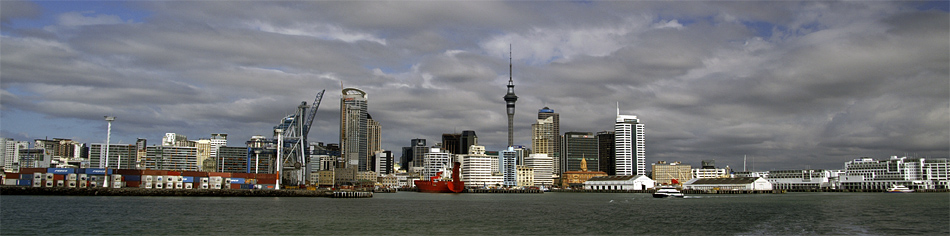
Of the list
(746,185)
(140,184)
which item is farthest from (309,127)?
(746,185)

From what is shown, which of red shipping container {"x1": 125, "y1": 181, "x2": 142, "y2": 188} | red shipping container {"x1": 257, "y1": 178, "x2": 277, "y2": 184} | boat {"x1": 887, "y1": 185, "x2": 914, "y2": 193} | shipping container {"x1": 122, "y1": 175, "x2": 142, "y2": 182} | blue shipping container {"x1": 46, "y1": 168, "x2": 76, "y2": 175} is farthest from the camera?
boat {"x1": 887, "y1": 185, "x2": 914, "y2": 193}

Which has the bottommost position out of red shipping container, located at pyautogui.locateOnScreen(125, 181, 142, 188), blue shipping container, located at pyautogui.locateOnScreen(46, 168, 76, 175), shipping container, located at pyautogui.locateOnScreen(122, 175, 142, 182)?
red shipping container, located at pyautogui.locateOnScreen(125, 181, 142, 188)

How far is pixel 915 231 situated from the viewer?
155ft

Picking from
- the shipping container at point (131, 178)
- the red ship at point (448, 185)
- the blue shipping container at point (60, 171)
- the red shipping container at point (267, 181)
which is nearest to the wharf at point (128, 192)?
the blue shipping container at point (60, 171)

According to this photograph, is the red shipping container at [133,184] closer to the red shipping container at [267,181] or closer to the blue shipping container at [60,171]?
the blue shipping container at [60,171]

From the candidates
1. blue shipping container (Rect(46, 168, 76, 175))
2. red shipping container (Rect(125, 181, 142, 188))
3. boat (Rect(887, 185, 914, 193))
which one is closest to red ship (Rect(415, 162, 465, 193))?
red shipping container (Rect(125, 181, 142, 188))

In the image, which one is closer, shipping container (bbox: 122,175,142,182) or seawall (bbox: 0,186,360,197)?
seawall (bbox: 0,186,360,197)

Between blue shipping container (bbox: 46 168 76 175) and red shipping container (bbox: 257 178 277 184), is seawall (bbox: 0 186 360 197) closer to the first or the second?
blue shipping container (bbox: 46 168 76 175)

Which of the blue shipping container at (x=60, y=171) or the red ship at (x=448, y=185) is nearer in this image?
the blue shipping container at (x=60, y=171)

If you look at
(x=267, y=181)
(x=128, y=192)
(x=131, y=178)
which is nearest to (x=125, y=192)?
(x=128, y=192)

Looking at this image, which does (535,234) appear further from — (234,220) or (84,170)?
(84,170)

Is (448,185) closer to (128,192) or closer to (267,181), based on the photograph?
(267,181)

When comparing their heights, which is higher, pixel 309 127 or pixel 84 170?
pixel 309 127

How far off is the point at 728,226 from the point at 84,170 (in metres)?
104
